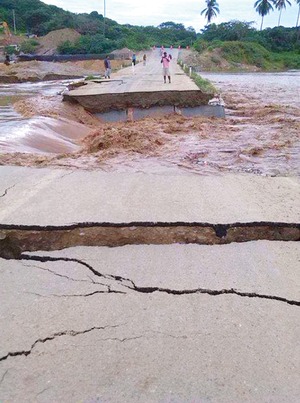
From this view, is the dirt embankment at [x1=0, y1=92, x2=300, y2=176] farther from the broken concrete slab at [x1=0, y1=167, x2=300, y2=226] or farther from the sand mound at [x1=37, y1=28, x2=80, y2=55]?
the sand mound at [x1=37, y1=28, x2=80, y2=55]

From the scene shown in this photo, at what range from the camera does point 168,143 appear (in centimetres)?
909

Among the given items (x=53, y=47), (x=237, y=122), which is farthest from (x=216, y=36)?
(x=237, y=122)

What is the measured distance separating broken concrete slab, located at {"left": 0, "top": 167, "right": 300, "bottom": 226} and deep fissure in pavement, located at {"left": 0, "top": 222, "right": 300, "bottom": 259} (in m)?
0.07

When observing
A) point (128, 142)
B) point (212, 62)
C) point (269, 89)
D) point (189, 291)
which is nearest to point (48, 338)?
point (189, 291)

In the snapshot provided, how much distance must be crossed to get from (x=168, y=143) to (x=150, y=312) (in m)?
6.85

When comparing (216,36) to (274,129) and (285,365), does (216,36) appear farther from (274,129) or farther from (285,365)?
(285,365)

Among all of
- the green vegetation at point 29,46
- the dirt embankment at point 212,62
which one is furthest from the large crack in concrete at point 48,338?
the green vegetation at point 29,46

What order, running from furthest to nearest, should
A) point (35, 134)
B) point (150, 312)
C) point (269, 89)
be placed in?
point (269, 89) → point (35, 134) → point (150, 312)

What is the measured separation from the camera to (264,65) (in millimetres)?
58156

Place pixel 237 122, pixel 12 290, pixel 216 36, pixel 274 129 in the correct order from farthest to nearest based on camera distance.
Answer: pixel 216 36, pixel 237 122, pixel 274 129, pixel 12 290

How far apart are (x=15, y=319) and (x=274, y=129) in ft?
31.9

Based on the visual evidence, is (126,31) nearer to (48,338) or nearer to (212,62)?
(212,62)

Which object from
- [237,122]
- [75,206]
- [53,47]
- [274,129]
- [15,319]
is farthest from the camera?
[53,47]

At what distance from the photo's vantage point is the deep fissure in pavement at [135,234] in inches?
143
